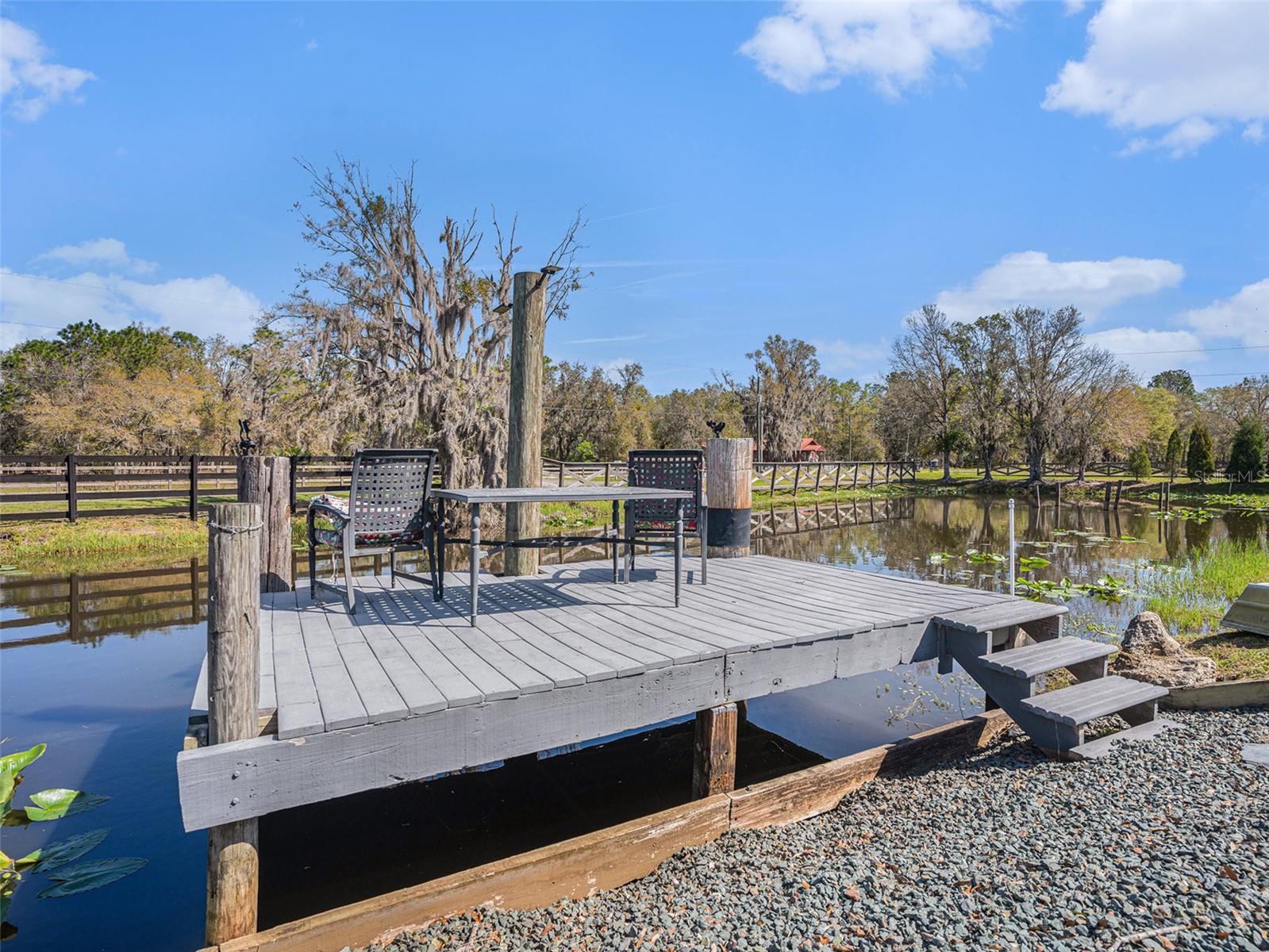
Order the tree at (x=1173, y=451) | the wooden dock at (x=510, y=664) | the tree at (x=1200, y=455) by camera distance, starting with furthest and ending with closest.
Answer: the tree at (x=1173, y=451)
the tree at (x=1200, y=455)
the wooden dock at (x=510, y=664)

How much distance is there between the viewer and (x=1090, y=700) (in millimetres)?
3744

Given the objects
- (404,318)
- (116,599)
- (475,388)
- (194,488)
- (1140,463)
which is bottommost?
(116,599)

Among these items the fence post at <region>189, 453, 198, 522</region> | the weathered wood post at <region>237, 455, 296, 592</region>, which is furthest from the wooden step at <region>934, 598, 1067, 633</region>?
the fence post at <region>189, 453, 198, 522</region>

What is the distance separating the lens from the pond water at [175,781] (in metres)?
3.16

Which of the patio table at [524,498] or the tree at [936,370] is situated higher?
the tree at [936,370]

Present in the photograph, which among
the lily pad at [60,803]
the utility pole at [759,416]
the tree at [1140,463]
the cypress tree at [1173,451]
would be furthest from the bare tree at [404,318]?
the cypress tree at [1173,451]

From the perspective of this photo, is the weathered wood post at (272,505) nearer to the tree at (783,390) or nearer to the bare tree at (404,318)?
the bare tree at (404,318)

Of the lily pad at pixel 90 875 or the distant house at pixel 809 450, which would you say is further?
the distant house at pixel 809 450

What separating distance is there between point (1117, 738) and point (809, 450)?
37.5m

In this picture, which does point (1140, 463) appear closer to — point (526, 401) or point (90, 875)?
point (526, 401)

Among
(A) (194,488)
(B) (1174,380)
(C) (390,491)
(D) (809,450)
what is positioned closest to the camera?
(C) (390,491)

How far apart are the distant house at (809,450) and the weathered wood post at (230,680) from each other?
3887cm

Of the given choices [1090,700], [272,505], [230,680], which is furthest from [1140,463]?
[230,680]

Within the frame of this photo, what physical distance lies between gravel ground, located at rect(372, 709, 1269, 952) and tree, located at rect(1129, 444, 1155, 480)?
110 ft
